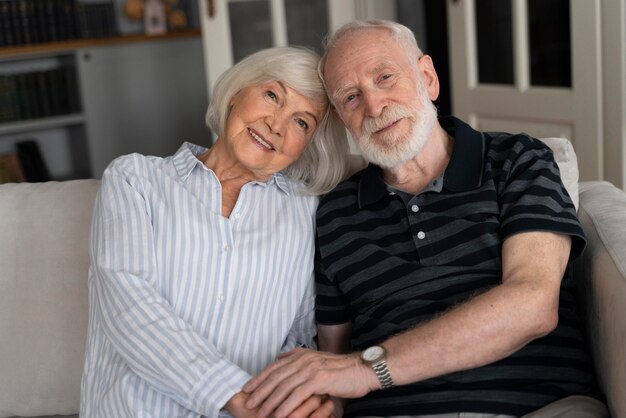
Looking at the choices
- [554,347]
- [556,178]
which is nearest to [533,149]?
[556,178]

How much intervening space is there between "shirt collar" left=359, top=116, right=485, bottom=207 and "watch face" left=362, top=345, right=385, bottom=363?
34 cm

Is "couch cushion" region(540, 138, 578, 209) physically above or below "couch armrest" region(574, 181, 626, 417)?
above

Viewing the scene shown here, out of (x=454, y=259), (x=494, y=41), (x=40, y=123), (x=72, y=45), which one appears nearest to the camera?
(x=454, y=259)

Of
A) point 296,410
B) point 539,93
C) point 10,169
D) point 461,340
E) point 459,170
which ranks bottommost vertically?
point 10,169

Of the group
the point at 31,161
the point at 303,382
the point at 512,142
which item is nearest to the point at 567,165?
the point at 512,142

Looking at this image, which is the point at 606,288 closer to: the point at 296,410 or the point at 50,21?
the point at 296,410

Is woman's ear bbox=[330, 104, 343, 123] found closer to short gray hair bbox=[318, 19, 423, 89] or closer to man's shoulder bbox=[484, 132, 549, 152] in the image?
short gray hair bbox=[318, 19, 423, 89]

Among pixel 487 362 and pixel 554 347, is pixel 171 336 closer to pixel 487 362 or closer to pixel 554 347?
pixel 487 362

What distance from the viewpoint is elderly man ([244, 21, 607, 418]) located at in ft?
5.04

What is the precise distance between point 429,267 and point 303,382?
334 mm

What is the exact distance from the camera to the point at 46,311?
1928mm

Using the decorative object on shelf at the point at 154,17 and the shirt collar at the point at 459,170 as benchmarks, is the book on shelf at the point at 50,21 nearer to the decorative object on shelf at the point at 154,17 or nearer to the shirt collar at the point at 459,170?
the decorative object on shelf at the point at 154,17

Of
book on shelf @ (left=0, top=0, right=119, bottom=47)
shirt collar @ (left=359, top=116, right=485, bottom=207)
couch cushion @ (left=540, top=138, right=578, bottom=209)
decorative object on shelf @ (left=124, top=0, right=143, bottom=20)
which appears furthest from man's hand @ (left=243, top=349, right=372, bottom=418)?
decorative object on shelf @ (left=124, top=0, right=143, bottom=20)

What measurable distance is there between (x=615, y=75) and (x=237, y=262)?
6.45 feet
